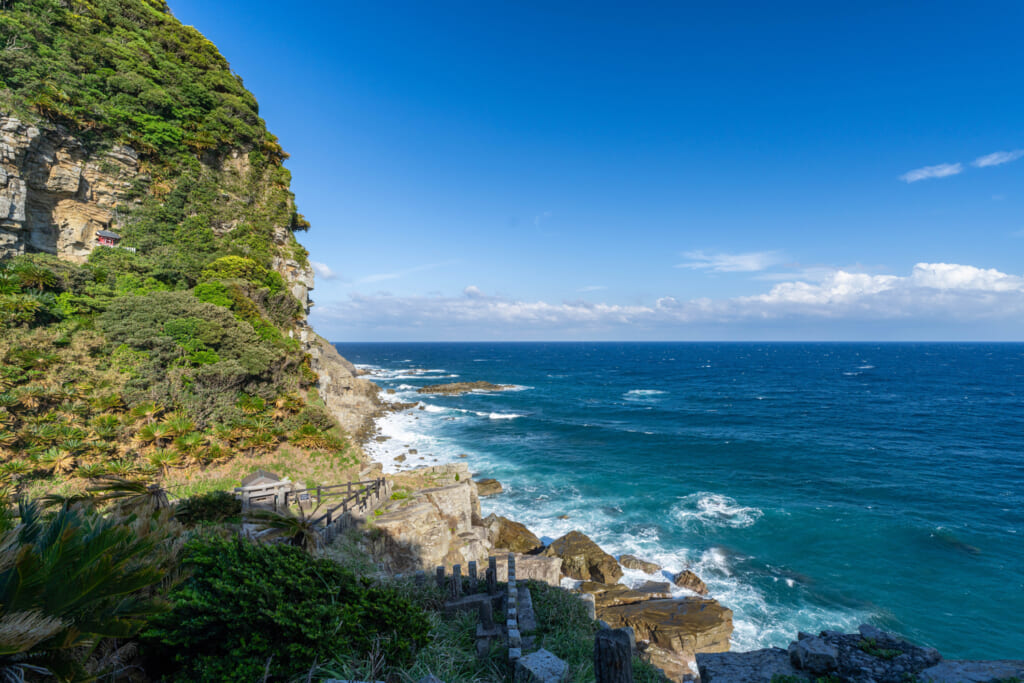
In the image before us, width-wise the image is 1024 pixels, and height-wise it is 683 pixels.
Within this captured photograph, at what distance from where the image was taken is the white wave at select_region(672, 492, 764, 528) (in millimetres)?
24812

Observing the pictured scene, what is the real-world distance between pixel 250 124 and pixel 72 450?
29.7m

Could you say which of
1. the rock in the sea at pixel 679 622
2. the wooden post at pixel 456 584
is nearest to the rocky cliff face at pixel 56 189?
the wooden post at pixel 456 584

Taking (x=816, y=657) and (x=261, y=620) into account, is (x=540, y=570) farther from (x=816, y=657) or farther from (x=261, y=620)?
(x=261, y=620)

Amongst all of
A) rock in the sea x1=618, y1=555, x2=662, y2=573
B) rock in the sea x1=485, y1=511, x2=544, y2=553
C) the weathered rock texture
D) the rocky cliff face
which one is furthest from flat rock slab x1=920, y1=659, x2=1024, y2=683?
the rocky cliff face

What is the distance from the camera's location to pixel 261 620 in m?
5.15

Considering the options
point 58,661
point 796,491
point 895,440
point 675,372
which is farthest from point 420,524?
point 675,372

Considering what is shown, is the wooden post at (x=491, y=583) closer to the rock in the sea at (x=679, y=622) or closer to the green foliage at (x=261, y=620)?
the green foliage at (x=261, y=620)

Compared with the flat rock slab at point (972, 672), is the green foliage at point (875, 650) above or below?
below

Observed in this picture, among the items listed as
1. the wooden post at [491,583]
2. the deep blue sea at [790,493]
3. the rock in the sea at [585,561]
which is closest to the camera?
the wooden post at [491,583]

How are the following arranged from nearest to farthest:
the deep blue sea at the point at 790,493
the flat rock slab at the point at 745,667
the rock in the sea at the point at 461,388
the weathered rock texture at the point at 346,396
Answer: the flat rock slab at the point at 745,667, the deep blue sea at the point at 790,493, the weathered rock texture at the point at 346,396, the rock in the sea at the point at 461,388

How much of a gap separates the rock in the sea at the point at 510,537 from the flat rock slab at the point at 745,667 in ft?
49.5

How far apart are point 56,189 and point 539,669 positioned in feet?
113

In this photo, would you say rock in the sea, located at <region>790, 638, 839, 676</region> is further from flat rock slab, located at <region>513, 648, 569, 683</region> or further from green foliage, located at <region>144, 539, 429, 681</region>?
green foliage, located at <region>144, 539, 429, 681</region>

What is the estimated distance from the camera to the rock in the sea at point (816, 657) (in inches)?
251
